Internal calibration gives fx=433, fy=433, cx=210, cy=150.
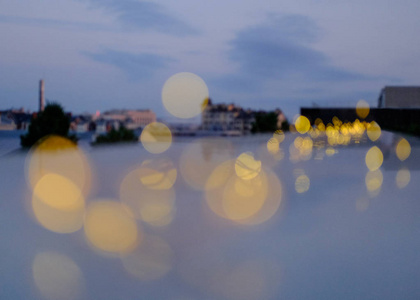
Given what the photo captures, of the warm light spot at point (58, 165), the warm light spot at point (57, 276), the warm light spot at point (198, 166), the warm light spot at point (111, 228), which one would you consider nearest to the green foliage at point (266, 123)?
the warm light spot at point (58, 165)

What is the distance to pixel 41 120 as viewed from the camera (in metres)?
26.1

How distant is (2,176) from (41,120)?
1259cm

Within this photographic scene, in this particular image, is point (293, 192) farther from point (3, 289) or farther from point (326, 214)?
point (3, 289)

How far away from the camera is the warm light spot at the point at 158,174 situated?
475 inches

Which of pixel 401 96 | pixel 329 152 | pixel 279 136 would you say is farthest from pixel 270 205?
pixel 401 96

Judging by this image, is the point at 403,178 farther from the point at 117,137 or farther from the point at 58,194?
the point at 117,137

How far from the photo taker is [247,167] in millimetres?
15812

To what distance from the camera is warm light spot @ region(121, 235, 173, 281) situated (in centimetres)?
Answer: 532

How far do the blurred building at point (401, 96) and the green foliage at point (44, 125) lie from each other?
200ft

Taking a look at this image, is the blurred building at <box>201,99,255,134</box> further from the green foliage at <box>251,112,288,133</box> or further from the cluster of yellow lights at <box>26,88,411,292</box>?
the cluster of yellow lights at <box>26,88,411,292</box>

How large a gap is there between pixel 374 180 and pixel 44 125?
794 inches

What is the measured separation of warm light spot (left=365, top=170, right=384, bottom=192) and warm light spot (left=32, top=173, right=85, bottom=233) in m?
7.15

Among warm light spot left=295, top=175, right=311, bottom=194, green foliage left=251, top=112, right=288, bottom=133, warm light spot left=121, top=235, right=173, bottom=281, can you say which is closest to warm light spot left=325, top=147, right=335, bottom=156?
warm light spot left=295, top=175, right=311, bottom=194

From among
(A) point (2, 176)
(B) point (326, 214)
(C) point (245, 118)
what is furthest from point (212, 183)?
(C) point (245, 118)
